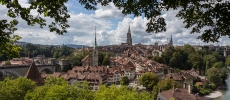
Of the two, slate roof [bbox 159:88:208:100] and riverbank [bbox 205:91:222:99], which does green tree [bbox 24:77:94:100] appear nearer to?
slate roof [bbox 159:88:208:100]

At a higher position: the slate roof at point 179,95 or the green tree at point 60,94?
the green tree at point 60,94

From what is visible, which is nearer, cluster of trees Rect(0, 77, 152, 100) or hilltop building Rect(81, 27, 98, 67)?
cluster of trees Rect(0, 77, 152, 100)

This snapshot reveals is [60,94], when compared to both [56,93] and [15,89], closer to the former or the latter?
[56,93]

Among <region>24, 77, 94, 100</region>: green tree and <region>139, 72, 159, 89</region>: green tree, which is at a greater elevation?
<region>24, 77, 94, 100</region>: green tree

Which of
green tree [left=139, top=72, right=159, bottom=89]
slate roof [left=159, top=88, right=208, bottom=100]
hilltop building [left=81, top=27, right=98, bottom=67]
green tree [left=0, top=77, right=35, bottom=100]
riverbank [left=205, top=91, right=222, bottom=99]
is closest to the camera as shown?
green tree [left=0, top=77, right=35, bottom=100]

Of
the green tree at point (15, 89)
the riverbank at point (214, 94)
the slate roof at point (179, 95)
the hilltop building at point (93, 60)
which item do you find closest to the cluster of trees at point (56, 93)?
the green tree at point (15, 89)

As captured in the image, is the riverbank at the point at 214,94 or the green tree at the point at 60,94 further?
the riverbank at the point at 214,94

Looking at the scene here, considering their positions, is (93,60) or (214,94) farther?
(93,60)

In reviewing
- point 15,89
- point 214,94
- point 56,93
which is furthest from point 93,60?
point 56,93

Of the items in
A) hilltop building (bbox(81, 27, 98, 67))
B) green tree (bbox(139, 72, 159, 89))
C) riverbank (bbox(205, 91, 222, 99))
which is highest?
hilltop building (bbox(81, 27, 98, 67))

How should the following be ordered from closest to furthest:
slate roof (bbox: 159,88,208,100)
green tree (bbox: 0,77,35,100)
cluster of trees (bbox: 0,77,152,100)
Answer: cluster of trees (bbox: 0,77,152,100) → green tree (bbox: 0,77,35,100) → slate roof (bbox: 159,88,208,100)

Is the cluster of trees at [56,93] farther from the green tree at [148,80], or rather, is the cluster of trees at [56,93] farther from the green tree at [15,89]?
the green tree at [148,80]

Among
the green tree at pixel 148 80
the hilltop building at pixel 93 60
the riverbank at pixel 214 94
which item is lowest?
the riverbank at pixel 214 94

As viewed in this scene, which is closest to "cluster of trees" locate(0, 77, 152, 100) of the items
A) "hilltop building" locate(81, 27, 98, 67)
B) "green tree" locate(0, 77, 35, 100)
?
"green tree" locate(0, 77, 35, 100)
